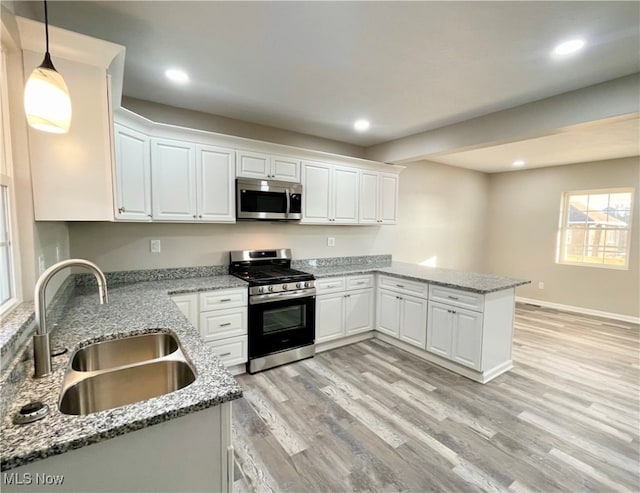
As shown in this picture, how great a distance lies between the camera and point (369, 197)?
4.20 meters

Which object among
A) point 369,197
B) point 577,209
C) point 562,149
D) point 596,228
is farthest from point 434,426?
point 577,209

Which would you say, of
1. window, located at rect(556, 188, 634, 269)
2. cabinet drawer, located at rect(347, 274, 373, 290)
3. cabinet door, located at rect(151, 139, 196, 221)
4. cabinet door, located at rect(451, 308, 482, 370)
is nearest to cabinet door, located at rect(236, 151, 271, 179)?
cabinet door, located at rect(151, 139, 196, 221)

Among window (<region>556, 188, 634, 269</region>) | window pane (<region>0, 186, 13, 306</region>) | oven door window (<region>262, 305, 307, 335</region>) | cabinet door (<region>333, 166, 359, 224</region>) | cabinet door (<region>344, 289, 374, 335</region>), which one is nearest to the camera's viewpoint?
window pane (<region>0, 186, 13, 306</region>)

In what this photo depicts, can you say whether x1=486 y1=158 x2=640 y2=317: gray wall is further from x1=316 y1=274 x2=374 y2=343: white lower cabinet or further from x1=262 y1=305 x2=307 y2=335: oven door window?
x1=262 y1=305 x2=307 y2=335: oven door window

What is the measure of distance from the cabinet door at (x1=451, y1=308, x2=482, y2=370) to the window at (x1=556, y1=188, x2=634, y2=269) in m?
4.01

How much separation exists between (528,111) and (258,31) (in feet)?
8.27

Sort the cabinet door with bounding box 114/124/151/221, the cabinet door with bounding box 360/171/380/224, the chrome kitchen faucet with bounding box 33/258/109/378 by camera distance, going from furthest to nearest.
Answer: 1. the cabinet door with bounding box 360/171/380/224
2. the cabinet door with bounding box 114/124/151/221
3. the chrome kitchen faucet with bounding box 33/258/109/378

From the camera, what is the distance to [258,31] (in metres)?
1.85

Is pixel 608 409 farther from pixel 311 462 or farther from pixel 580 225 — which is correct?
pixel 580 225

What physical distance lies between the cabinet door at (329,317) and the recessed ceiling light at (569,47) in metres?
2.84

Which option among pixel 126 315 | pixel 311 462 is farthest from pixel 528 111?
pixel 126 315

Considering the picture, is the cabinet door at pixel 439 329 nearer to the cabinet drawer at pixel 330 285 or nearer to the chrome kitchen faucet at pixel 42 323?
the cabinet drawer at pixel 330 285

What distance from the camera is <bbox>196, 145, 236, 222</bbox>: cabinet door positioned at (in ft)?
9.73

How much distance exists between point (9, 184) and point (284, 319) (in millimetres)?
2350
